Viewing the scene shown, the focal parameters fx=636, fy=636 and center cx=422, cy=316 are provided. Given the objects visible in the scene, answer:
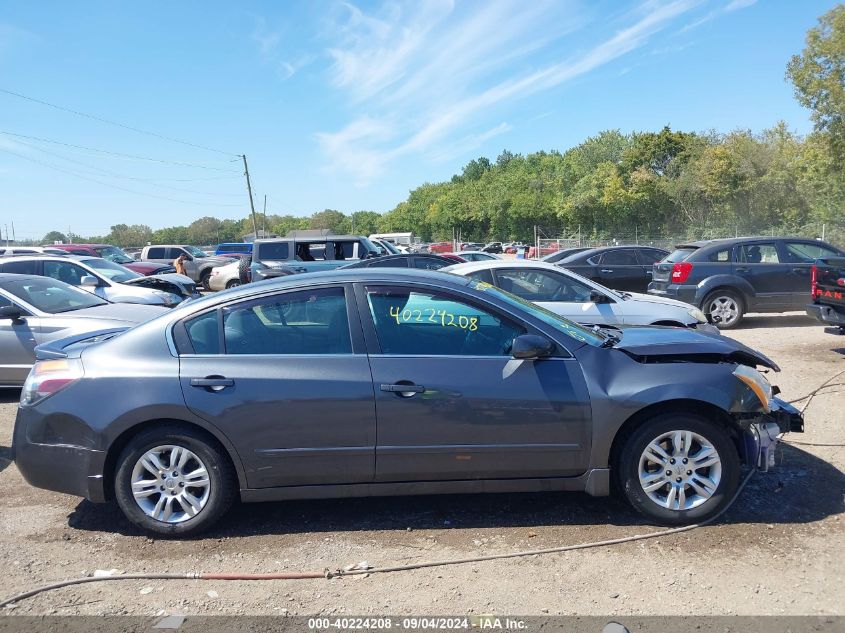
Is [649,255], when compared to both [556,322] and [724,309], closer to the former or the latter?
[724,309]

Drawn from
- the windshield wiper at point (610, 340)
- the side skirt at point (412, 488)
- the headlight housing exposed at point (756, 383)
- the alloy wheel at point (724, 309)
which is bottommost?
the side skirt at point (412, 488)

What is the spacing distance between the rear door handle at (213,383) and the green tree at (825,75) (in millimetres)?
31329

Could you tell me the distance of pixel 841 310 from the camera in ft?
27.2

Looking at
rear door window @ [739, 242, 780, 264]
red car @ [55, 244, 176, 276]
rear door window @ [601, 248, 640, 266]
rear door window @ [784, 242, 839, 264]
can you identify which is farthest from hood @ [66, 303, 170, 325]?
red car @ [55, 244, 176, 276]

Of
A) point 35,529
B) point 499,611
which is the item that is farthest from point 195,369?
point 499,611

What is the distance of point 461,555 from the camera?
3.67 metres

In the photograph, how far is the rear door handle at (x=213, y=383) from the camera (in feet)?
12.6

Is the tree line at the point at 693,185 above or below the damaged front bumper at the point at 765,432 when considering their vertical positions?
above

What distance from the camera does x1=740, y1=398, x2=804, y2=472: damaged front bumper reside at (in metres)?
4.02

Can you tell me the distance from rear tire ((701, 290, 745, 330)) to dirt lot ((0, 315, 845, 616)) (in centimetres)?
710

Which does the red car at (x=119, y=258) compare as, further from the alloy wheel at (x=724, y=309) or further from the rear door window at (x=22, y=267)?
the alloy wheel at (x=724, y=309)

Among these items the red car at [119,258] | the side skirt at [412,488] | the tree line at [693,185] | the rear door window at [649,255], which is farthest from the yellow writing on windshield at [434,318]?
the tree line at [693,185]

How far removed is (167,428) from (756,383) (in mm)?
3654

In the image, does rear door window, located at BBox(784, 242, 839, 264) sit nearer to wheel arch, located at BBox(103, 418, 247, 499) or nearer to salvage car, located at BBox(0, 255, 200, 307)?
salvage car, located at BBox(0, 255, 200, 307)
